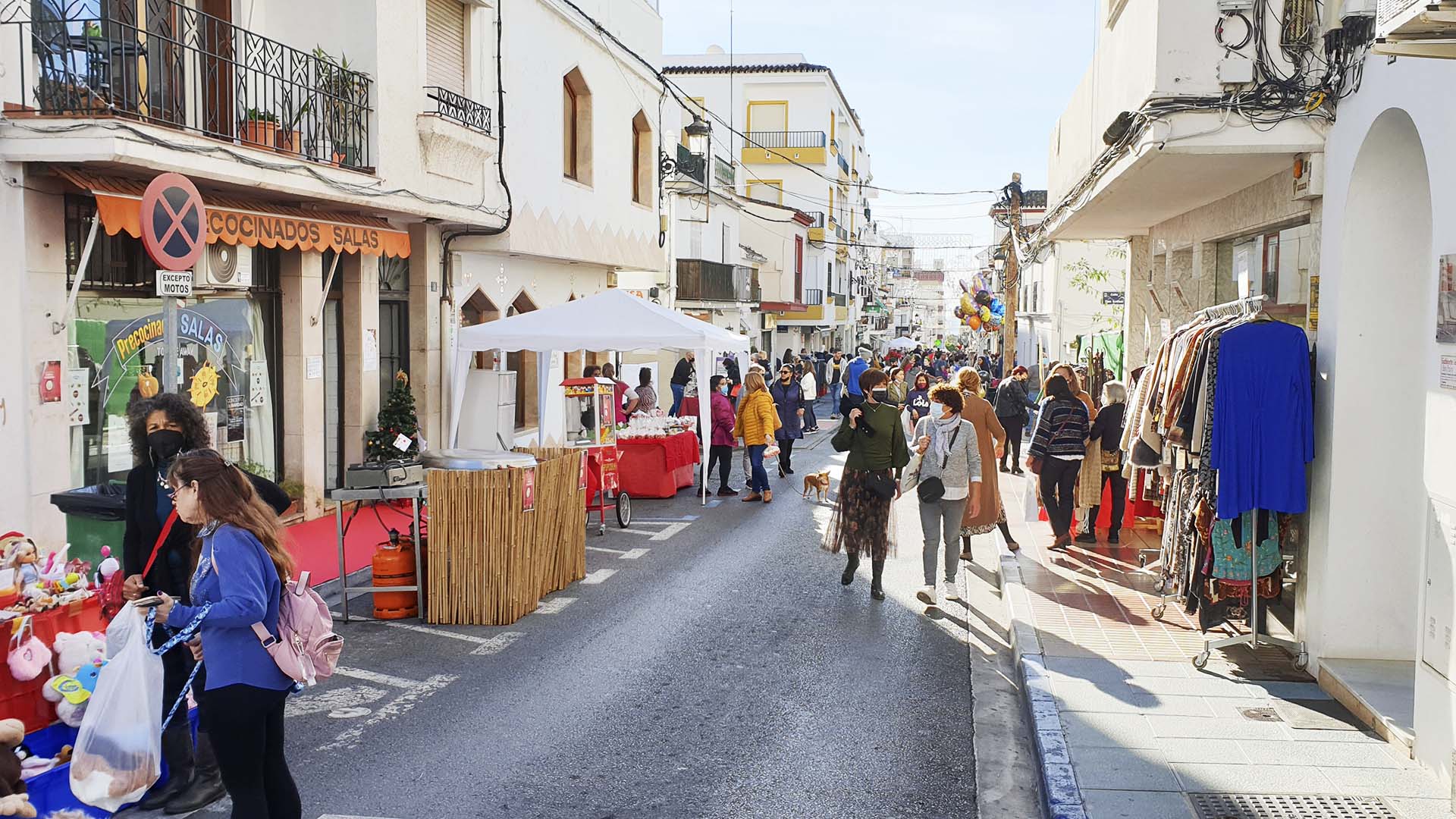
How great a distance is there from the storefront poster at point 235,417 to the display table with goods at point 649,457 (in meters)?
4.92

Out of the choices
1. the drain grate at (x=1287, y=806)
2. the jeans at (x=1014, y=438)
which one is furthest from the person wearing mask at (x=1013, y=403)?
the drain grate at (x=1287, y=806)

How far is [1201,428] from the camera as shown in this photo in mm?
7781

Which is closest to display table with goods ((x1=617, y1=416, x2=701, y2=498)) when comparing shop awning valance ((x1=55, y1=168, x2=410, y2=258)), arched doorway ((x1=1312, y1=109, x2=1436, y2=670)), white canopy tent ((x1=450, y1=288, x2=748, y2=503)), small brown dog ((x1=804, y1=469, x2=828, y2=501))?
white canopy tent ((x1=450, y1=288, x2=748, y2=503))

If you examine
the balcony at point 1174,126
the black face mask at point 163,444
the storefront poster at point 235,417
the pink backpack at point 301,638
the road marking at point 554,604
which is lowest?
the road marking at point 554,604

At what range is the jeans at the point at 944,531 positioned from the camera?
10.2 metres

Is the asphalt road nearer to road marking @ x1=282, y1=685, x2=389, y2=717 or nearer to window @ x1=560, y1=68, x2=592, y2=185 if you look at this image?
road marking @ x1=282, y1=685, x2=389, y2=717

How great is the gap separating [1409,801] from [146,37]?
1112 cm

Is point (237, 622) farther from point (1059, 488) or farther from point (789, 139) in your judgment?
point (789, 139)

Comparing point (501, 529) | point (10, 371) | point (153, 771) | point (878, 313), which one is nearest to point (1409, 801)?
point (153, 771)

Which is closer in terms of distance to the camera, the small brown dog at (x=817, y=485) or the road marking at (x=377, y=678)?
the road marking at (x=377, y=678)

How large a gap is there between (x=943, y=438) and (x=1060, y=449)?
2.48m

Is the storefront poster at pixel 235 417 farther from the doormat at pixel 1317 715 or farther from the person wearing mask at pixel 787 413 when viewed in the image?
the doormat at pixel 1317 715

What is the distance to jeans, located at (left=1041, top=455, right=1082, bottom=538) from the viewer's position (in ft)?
39.7

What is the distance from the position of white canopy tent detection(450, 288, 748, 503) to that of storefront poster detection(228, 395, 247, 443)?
9.44ft
